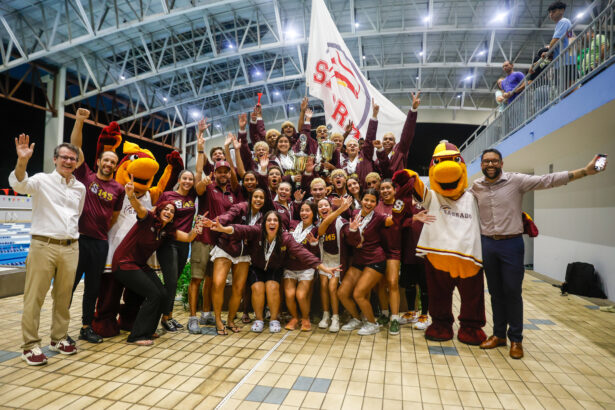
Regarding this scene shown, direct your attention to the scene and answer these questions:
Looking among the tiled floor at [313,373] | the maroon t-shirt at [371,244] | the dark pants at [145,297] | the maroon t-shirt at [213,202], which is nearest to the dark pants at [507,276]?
the tiled floor at [313,373]

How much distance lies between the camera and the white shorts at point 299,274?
411 centimetres

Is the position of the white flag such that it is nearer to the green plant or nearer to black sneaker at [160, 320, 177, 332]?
the green plant

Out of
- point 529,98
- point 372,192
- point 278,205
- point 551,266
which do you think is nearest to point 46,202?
point 278,205

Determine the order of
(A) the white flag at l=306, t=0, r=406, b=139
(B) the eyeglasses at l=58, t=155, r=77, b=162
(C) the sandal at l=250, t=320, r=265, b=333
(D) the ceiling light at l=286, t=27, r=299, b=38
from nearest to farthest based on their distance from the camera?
1. (B) the eyeglasses at l=58, t=155, r=77, b=162
2. (C) the sandal at l=250, t=320, r=265, b=333
3. (A) the white flag at l=306, t=0, r=406, b=139
4. (D) the ceiling light at l=286, t=27, r=299, b=38

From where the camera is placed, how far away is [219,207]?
420 cm

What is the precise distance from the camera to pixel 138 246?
3557 mm

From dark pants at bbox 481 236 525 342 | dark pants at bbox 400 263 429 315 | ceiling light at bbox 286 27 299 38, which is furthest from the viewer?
ceiling light at bbox 286 27 299 38

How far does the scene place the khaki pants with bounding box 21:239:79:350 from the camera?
294 centimetres

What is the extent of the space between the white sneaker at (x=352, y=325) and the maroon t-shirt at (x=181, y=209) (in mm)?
2104

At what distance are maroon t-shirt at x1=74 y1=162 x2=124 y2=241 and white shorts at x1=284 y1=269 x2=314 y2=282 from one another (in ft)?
6.39

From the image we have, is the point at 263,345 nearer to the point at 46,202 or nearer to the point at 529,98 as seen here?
the point at 46,202

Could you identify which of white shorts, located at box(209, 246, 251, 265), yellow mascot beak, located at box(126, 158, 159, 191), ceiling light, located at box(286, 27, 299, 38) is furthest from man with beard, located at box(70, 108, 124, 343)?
ceiling light, located at box(286, 27, 299, 38)

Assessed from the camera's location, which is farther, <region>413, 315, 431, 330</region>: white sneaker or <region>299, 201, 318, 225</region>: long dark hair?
<region>299, 201, 318, 225</region>: long dark hair

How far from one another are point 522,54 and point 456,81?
298 centimetres
